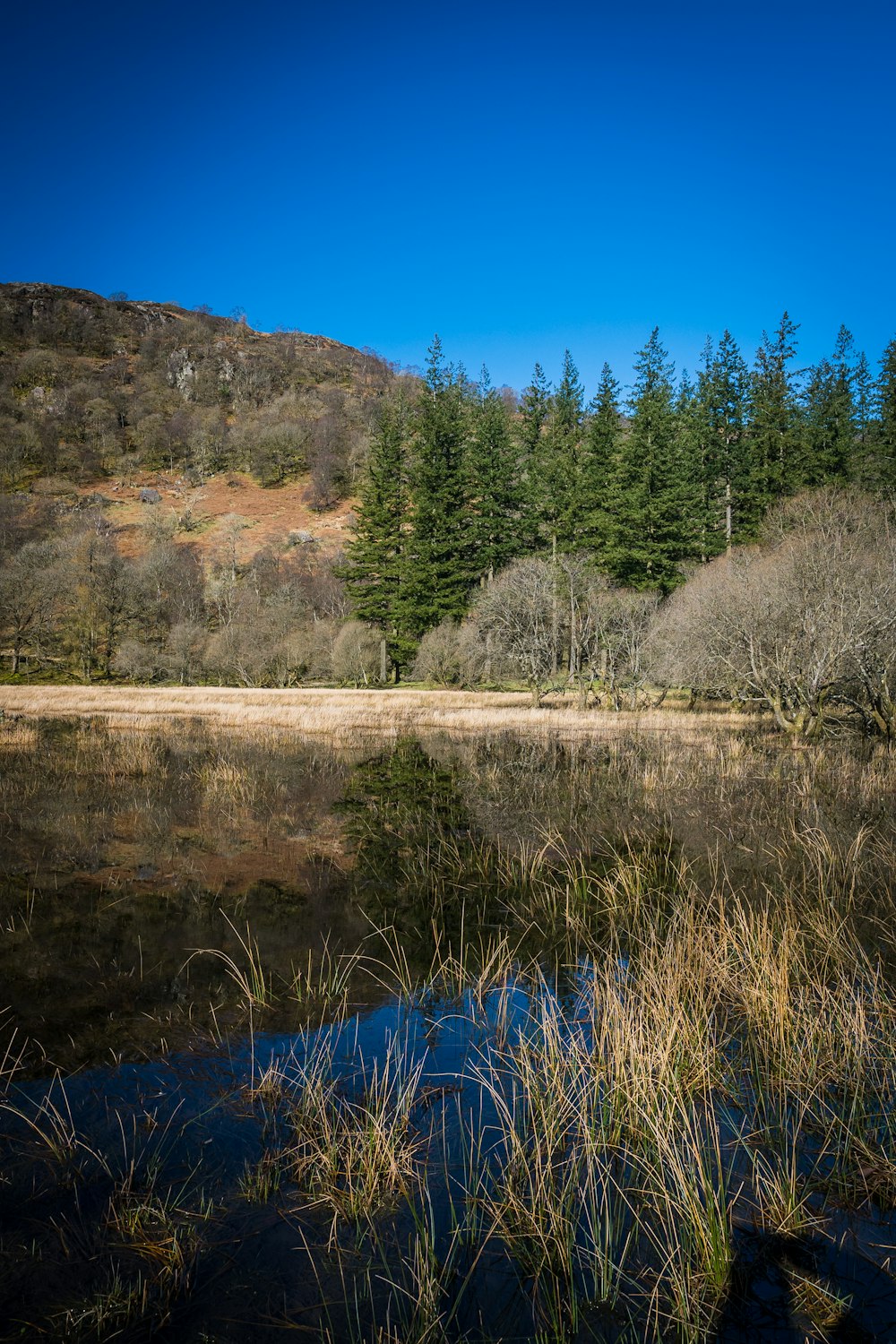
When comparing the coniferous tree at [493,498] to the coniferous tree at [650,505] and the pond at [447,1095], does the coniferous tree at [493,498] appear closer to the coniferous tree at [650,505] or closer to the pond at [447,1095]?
the coniferous tree at [650,505]

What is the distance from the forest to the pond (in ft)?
46.6

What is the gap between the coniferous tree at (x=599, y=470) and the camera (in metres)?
47.4

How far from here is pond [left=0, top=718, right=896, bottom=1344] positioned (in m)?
2.87

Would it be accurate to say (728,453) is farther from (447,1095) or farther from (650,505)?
(447,1095)

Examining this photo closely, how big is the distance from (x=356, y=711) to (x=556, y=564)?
16.9m

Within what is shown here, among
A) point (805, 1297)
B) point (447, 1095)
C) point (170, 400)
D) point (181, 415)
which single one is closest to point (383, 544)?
point (447, 1095)

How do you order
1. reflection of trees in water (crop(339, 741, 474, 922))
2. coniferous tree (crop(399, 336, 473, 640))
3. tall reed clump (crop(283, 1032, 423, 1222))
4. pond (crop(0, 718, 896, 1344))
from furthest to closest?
coniferous tree (crop(399, 336, 473, 640))
reflection of trees in water (crop(339, 741, 474, 922))
tall reed clump (crop(283, 1032, 423, 1222))
pond (crop(0, 718, 896, 1344))

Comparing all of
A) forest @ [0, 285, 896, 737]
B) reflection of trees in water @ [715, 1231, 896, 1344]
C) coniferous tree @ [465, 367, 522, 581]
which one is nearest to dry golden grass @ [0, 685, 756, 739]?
forest @ [0, 285, 896, 737]

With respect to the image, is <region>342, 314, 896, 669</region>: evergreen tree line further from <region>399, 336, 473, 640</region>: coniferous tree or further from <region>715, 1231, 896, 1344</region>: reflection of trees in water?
<region>715, 1231, 896, 1344</region>: reflection of trees in water

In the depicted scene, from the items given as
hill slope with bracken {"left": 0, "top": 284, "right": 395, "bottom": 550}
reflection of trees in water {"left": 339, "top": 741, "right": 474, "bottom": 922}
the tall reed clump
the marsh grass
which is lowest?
reflection of trees in water {"left": 339, "top": 741, "right": 474, "bottom": 922}

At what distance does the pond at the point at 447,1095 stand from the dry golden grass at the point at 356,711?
15096 millimetres

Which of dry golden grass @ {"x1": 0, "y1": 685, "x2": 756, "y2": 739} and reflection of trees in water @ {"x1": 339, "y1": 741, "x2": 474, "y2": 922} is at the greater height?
dry golden grass @ {"x1": 0, "y1": 685, "x2": 756, "y2": 739}

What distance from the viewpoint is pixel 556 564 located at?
4134 centimetres

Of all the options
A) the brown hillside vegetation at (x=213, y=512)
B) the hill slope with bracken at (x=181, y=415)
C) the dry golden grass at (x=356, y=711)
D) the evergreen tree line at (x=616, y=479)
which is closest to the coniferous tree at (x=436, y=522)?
the evergreen tree line at (x=616, y=479)
